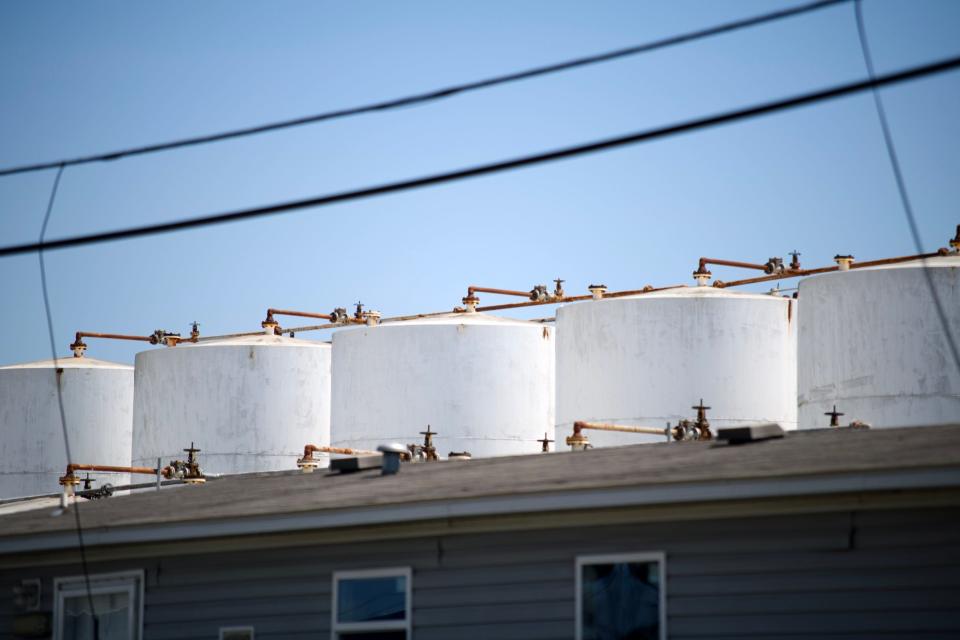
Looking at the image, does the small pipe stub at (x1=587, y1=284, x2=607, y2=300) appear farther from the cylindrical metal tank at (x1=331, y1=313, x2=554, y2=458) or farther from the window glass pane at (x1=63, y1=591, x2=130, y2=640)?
the window glass pane at (x1=63, y1=591, x2=130, y2=640)

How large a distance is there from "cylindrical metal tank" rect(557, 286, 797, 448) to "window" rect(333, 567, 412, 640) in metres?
16.5

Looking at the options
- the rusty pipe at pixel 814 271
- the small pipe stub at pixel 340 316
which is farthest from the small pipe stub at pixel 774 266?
the small pipe stub at pixel 340 316

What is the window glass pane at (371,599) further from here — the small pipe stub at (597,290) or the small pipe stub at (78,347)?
the small pipe stub at (78,347)

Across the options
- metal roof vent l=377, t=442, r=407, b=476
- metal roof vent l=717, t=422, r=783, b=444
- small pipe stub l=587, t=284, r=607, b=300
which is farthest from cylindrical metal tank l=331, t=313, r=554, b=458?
metal roof vent l=717, t=422, r=783, b=444

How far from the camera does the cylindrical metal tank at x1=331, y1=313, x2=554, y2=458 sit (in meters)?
34.1

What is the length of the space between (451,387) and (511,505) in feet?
69.0

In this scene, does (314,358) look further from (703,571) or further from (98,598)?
(703,571)

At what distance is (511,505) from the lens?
13227 millimetres

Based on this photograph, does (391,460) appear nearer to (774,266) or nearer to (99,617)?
(99,617)

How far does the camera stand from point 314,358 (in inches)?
1502

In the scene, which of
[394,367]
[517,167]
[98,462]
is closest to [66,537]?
[517,167]

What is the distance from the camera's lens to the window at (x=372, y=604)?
46.2 feet

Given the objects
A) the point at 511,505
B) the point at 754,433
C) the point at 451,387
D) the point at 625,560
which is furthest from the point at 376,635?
the point at 451,387

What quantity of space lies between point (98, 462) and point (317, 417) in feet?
22.9
